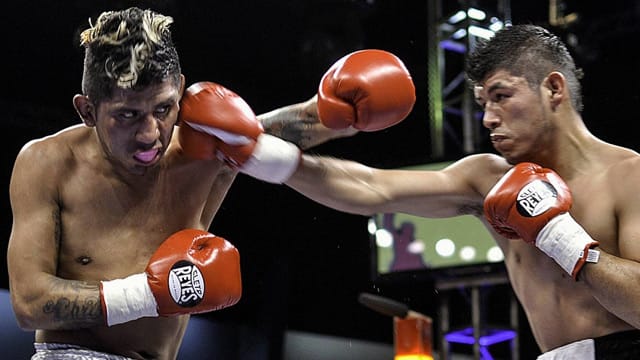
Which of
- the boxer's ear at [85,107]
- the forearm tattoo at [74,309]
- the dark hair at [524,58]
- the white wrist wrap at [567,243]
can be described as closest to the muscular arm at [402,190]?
the dark hair at [524,58]

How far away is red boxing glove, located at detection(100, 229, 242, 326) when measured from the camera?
6.89ft

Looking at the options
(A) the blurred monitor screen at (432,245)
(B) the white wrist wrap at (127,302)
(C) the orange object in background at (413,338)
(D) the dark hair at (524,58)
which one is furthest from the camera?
(A) the blurred monitor screen at (432,245)

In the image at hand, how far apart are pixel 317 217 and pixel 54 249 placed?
19.4 feet

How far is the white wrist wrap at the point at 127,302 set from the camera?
6.87 feet

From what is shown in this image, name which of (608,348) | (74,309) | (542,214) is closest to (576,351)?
(608,348)

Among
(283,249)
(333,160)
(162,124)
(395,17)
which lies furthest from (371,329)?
(162,124)

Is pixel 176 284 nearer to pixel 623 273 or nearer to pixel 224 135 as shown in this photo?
pixel 224 135

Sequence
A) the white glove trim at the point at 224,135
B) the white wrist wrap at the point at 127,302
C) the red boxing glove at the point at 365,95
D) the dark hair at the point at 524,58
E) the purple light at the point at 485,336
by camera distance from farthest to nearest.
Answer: the purple light at the point at 485,336 → the dark hair at the point at 524,58 → the red boxing glove at the point at 365,95 → the white glove trim at the point at 224,135 → the white wrist wrap at the point at 127,302

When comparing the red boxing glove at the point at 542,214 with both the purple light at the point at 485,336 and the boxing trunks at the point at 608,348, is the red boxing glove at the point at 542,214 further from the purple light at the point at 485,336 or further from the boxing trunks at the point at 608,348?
the purple light at the point at 485,336

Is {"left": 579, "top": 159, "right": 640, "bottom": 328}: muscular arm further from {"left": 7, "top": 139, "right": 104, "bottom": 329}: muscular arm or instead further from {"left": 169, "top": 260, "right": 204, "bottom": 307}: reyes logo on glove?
{"left": 7, "top": 139, "right": 104, "bottom": 329}: muscular arm

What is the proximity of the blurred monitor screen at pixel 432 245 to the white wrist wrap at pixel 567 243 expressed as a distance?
322 cm

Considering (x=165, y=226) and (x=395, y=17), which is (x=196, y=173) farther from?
(x=395, y=17)

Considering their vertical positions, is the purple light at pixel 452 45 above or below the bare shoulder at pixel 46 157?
above

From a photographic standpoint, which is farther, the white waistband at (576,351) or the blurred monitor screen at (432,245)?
the blurred monitor screen at (432,245)
